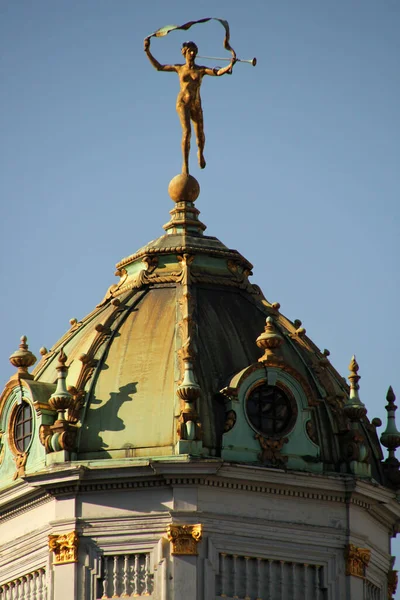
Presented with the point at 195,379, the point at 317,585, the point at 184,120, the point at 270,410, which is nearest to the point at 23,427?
the point at 195,379

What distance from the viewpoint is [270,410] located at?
2916 inches

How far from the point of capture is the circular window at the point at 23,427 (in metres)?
75.1

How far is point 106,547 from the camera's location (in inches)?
2847

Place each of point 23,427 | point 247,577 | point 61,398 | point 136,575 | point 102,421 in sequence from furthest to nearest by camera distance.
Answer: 1. point 23,427
2. point 102,421
3. point 61,398
4. point 247,577
5. point 136,575

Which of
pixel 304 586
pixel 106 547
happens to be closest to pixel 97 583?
pixel 106 547

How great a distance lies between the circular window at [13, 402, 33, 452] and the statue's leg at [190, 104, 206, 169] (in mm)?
9949

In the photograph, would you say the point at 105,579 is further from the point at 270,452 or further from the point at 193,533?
the point at 270,452

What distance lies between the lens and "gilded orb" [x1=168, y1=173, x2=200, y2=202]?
79312 mm

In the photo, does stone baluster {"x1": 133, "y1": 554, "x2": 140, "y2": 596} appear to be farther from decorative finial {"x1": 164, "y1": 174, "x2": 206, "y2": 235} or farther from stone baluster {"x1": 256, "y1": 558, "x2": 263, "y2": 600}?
decorative finial {"x1": 164, "y1": 174, "x2": 206, "y2": 235}

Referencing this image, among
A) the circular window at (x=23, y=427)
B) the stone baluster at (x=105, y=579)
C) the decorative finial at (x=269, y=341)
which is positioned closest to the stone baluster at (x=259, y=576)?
the stone baluster at (x=105, y=579)

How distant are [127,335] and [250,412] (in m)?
4.54

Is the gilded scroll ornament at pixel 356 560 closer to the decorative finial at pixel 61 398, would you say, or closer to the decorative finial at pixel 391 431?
the decorative finial at pixel 391 431

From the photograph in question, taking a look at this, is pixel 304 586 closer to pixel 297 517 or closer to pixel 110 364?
pixel 297 517

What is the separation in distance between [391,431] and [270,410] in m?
5.15
